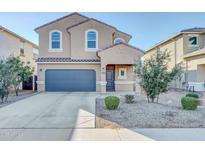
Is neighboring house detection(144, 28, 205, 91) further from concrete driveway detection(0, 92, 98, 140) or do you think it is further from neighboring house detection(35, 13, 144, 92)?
concrete driveway detection(0, 92, 98, 140)

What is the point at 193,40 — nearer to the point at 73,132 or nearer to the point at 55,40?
the point at 55,40

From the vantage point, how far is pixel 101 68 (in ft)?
68.3

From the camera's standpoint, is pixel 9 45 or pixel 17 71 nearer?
pixel 17 71

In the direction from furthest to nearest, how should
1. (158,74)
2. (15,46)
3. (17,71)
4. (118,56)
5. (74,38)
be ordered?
(15,46), (74,38), (118,56), (17,71), (158,74)

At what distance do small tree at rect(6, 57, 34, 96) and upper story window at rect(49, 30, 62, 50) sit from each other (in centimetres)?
348

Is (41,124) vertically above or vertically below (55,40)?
below

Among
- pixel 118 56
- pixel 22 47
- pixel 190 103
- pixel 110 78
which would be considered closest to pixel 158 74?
pixel 190 103

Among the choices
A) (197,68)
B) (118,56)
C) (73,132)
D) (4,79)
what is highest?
(118,56)

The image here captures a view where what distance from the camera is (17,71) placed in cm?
1683

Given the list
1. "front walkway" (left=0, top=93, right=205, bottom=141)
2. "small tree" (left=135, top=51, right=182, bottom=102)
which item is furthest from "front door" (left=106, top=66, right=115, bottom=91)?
"front walkway" (left=0, top=93, right=205, bottom=141)

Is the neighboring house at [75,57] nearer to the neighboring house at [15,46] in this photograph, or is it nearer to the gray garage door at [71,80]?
the gray garage door at [71,80]

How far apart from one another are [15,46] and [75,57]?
7.33 metres

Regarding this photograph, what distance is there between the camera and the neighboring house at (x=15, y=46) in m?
21.3

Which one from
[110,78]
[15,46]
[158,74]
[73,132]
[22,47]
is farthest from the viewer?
[22,47]
